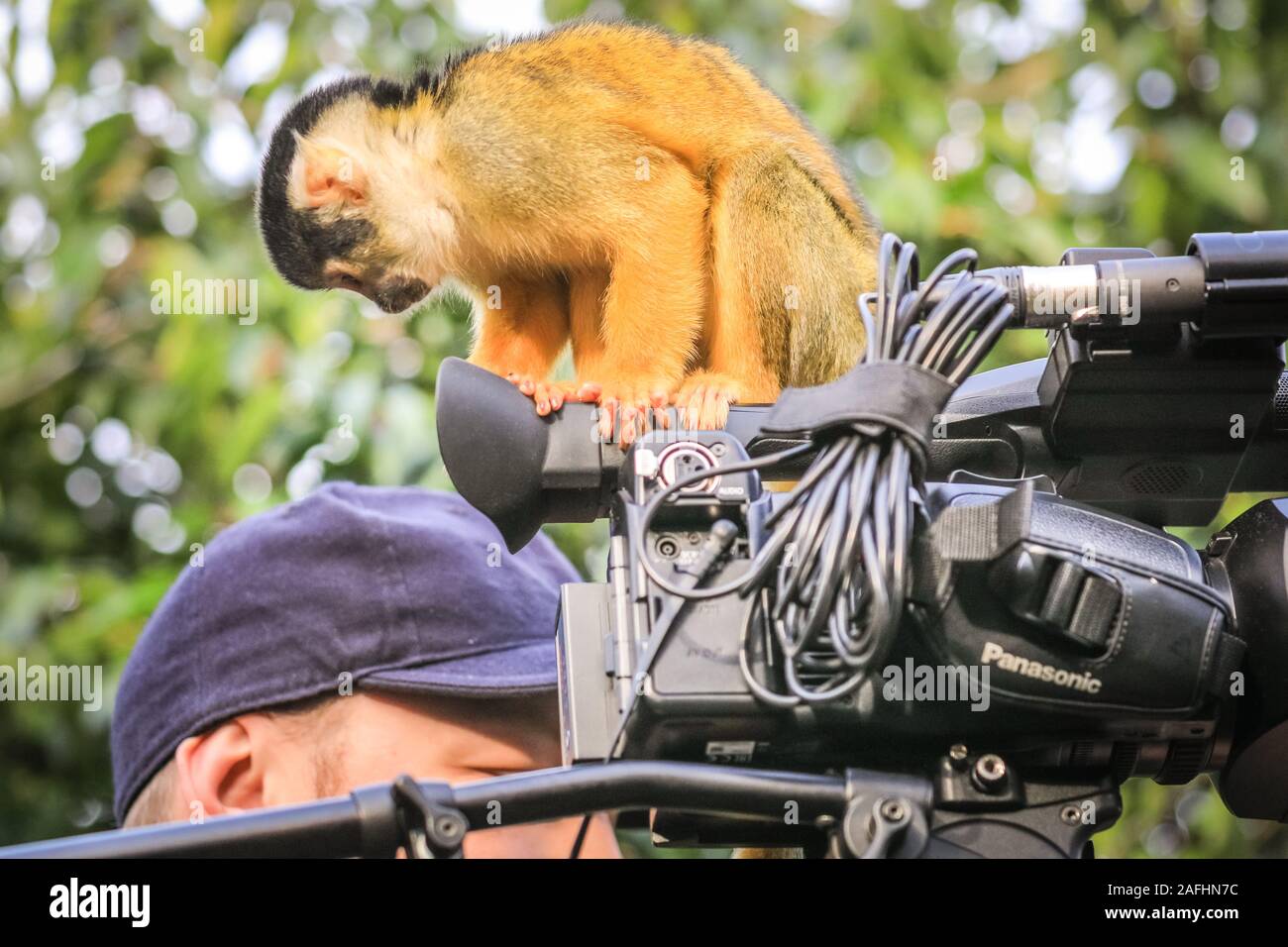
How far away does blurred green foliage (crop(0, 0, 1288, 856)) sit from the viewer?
320 centimetres

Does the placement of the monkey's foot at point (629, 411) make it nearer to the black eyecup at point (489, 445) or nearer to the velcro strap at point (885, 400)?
the black eyecup at point (489, 445)

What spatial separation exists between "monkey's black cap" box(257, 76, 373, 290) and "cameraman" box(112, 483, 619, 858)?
683 mm

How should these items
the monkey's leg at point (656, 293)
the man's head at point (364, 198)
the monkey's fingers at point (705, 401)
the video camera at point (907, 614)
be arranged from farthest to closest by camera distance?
the man's head at point (364, 198), the monkey's leg at point (656, 293), the monkey's fingers at point (705, 401), the video camera at point (907, 614)

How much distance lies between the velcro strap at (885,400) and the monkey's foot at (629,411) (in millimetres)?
248

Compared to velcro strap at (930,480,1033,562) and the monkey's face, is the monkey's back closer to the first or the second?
the monkey's face

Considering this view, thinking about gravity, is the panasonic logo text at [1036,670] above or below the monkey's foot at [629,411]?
below

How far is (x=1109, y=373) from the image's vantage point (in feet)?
4.94

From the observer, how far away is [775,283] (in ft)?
7.76

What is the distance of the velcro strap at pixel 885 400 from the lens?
1.30m

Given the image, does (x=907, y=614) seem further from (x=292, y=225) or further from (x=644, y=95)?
(x=292, y=225)

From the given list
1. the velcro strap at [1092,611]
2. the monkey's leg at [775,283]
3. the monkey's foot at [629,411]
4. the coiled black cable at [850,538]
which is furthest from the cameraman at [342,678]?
the velcro strap at [1092,611]

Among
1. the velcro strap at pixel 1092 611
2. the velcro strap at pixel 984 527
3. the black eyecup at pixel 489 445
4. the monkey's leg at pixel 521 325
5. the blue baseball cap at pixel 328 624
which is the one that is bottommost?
the blue baseball cap at pixel 328 624

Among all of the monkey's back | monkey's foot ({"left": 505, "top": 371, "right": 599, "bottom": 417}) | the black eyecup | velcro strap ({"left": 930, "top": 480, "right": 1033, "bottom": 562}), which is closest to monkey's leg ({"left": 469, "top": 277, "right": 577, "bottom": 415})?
the monkey's back

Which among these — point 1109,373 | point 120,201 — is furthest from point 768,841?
point 120,201
